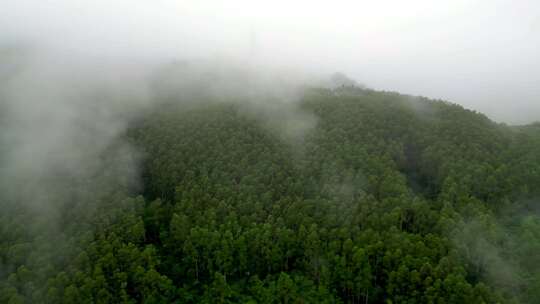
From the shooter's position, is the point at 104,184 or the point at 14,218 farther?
the point at 104,184

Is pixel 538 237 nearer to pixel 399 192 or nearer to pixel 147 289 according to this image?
pixel 399 192

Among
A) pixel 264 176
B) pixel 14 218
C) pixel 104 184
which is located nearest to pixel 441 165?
pixel 264 176

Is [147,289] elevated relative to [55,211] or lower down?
lower down

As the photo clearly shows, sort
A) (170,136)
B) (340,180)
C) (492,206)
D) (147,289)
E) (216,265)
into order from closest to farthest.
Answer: (147,289), (216,265), (492,206), (340,180), (170,136)

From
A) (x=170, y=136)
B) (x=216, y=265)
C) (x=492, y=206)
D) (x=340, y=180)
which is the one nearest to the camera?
(x=216, y=265)

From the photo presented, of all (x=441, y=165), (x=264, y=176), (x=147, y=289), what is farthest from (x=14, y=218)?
(x=441, y=165)

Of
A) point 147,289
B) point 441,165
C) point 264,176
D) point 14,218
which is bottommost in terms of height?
point 147,289

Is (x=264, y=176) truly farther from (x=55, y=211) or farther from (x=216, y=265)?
(x=55, y=211)
